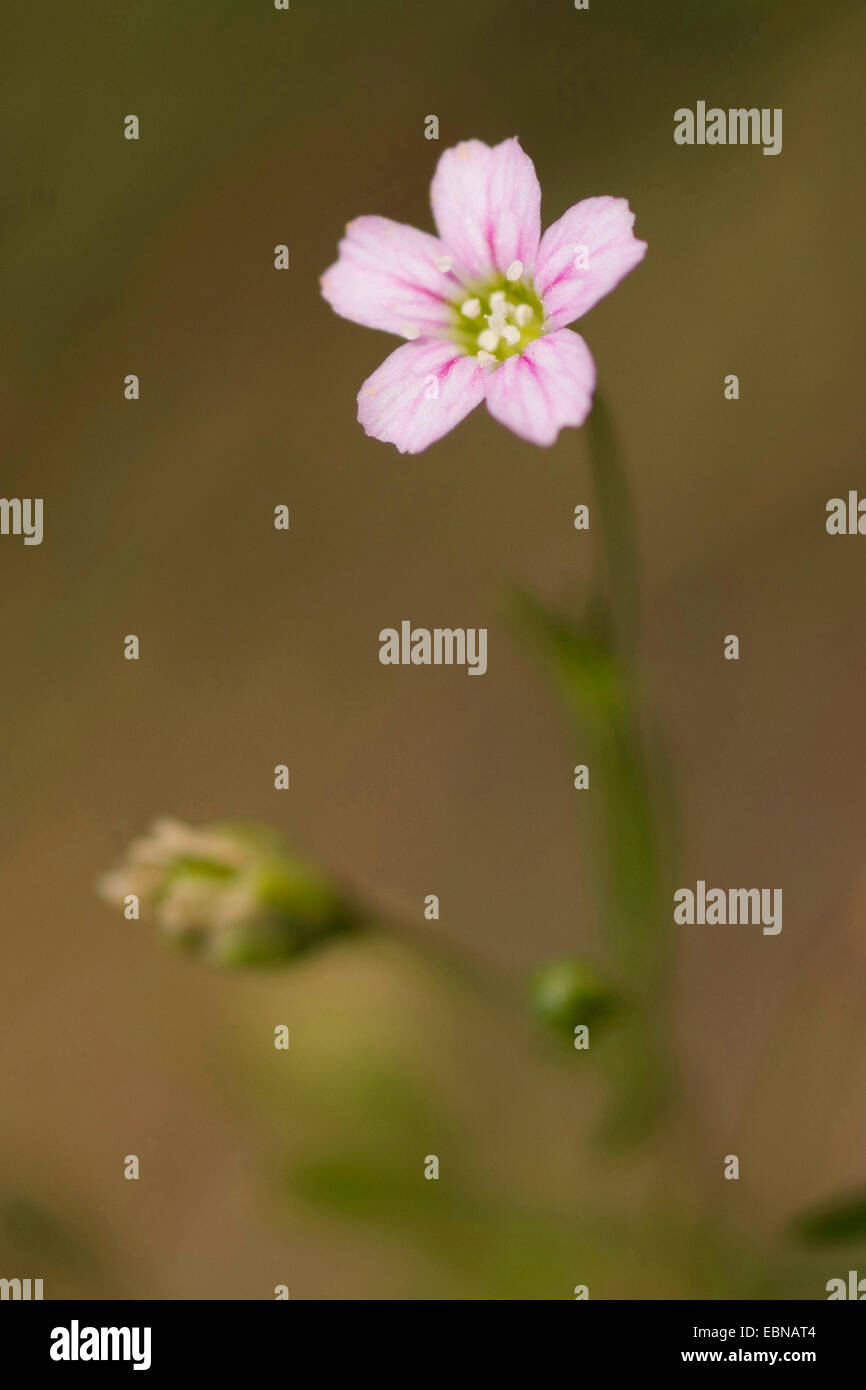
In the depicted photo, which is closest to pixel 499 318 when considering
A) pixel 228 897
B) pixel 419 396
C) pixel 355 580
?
pixel 419 396

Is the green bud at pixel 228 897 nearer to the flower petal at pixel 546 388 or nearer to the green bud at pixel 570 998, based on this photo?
the green bud at pixel 570 998

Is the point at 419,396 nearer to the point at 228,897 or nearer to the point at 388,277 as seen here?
the point at 388,277

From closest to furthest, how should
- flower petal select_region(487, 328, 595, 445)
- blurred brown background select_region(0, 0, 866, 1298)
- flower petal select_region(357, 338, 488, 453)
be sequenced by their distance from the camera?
1. flower petal select_region(487, 328, 595, 445)
2. flower petal select_region(357, 338, 488, 453)
3. blurred brown background select_region(0, 0, 866, 1298)

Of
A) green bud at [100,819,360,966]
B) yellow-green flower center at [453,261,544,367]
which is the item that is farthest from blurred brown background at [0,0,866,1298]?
yellow-green flower center at [453,261,544,367]

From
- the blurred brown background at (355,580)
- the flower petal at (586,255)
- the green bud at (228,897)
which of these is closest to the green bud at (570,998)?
the green bud at (228,897)

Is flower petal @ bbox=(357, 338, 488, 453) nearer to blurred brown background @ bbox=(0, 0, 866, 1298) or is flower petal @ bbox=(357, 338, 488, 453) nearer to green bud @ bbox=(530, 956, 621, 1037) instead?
green bud @ bbox=(530, 956, 621, 1037)

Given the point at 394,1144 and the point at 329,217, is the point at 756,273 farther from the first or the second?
the point at 394,1144
